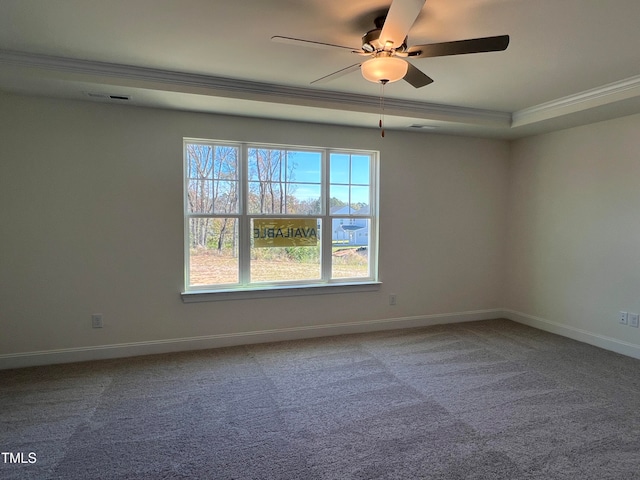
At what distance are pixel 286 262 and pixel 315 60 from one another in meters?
2.11

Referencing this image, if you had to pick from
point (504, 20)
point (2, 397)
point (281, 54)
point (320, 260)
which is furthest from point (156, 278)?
A: point (504, 20)

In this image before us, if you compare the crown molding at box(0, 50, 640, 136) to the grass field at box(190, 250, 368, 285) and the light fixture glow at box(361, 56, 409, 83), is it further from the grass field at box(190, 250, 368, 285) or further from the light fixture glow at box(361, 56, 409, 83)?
the grass field at box(190, 250, 368, 285)

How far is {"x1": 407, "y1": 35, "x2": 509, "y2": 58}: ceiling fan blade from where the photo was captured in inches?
76.1

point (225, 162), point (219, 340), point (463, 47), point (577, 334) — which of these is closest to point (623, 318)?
point (577, 334)

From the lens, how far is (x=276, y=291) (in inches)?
159

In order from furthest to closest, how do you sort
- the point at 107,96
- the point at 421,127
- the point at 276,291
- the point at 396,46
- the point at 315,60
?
1. the point at 421,127
2. the point at 276,291
3. the point at 107,96
4. the point at 315,60
5. the point at 396,46

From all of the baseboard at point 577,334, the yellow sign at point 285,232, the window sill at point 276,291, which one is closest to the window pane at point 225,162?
the yellow sign at point 285,232

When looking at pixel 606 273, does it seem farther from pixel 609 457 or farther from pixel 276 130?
pixel 276 130

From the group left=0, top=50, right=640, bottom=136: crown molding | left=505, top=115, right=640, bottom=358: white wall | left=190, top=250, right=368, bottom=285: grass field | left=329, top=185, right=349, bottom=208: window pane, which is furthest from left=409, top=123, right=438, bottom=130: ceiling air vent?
left=190, top=250, right=368, bottom=285: grass field

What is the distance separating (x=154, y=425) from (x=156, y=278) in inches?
61.5

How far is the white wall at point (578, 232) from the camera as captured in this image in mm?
3730

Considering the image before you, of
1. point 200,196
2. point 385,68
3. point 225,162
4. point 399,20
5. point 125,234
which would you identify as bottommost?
point 125,234

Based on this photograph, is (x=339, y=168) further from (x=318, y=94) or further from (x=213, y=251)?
(x=213, y=251)

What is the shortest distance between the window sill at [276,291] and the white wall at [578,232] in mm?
1978
